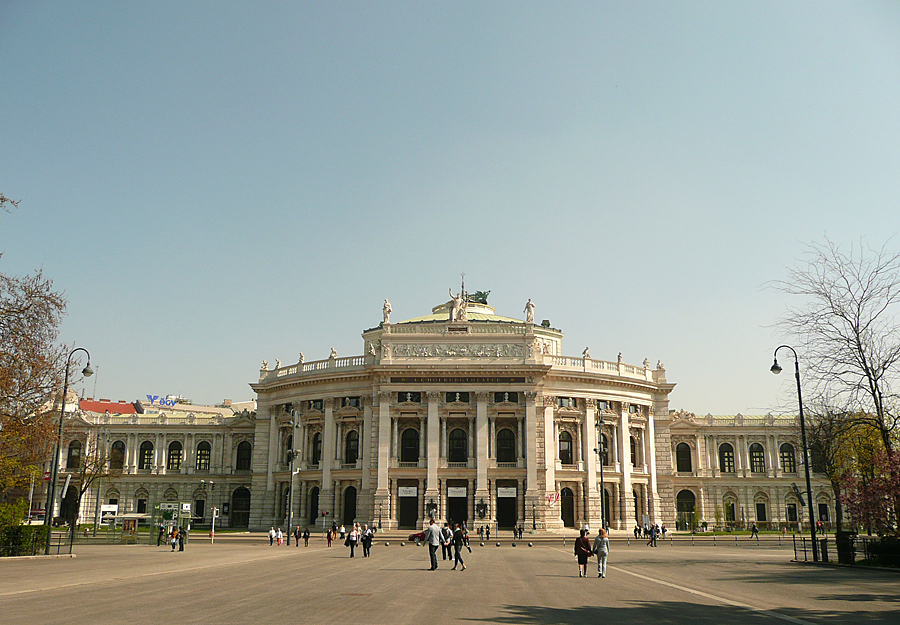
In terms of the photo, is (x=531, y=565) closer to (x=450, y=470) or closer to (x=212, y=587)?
(x=212, y=587)

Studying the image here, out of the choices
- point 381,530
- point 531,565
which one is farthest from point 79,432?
point 531,565

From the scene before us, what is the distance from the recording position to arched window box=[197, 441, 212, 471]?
79.0m

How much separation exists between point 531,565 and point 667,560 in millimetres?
7077

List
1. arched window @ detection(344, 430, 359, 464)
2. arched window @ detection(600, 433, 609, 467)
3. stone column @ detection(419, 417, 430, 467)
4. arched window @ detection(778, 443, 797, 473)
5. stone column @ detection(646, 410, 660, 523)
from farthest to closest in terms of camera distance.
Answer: arched window @ detection(778, 443, 797, 473), stone column @ detection(646, 410, 660, 523), arched window @ detection(344, 430, 359, 464), arched window @ detection(600, 433, 609, 467), stone column @ detection(419, 417, 430, 467)

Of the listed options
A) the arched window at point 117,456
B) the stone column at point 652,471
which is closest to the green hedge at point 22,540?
the arched window at point 117,456

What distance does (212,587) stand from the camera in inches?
797

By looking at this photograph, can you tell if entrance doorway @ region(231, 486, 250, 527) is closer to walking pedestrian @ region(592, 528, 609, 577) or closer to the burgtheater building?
the burgtheater building

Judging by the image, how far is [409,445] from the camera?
6475 cm

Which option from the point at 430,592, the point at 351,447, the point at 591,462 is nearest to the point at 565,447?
the point at 591,462

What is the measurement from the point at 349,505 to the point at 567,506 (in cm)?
1865

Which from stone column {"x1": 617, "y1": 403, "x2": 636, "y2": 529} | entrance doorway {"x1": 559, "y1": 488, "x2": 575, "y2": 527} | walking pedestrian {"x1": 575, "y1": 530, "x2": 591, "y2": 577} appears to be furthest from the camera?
stone column {"x1": 617, "y1": 403, "x2": 636, "y2": 529}

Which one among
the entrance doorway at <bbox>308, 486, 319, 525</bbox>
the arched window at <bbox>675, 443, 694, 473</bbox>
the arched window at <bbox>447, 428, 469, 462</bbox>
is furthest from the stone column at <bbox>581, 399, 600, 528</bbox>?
the entrance doorway at <bbox>308, 486, 319, 525</bbox>

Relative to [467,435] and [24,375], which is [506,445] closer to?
[467,435]

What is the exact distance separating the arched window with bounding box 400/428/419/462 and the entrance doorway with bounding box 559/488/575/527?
12.8 metres
